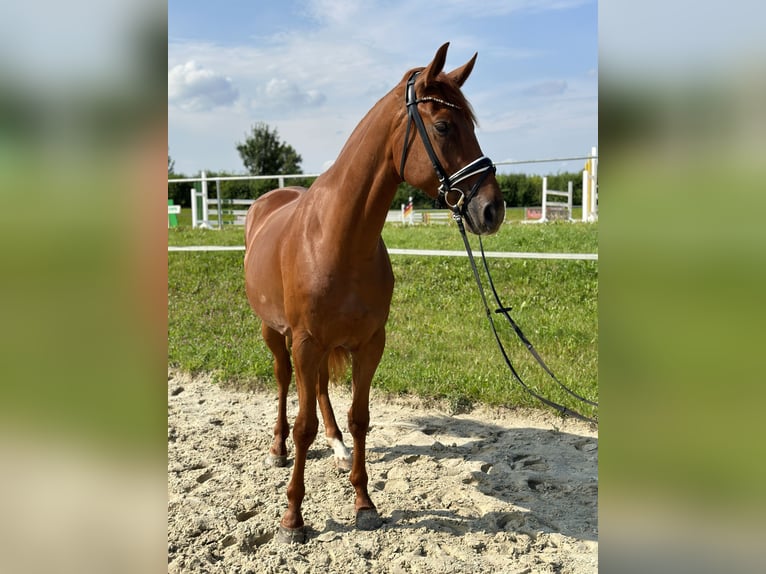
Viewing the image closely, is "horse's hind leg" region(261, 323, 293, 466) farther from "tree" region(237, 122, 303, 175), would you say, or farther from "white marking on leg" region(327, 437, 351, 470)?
"tree" region(237, 122, 303, 175)

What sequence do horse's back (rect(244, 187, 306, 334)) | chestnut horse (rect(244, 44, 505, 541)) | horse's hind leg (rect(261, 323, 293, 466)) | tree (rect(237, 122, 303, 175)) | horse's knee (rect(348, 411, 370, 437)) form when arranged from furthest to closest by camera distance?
1. tree (rect(237, 122, 303, 175))
2. horse's hind leg (rect(261, 323, 293, 466))
3. horse's back (rect(244, 187, 306, 334))
4. horse's knee (rect(348, 411, 370, 437))
5. chestnut horse (rect(244, 44, 505, 541))

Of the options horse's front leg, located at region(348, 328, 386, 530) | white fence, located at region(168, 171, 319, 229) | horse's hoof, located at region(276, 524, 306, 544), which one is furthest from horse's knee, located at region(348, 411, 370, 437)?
white fence, located at region(168, 171, 319, 229)

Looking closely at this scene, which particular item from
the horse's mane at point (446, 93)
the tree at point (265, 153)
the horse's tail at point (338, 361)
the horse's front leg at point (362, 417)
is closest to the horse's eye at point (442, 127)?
the horse's mane at point (446, 93)

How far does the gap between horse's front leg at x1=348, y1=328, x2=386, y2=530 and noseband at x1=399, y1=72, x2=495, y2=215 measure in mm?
983

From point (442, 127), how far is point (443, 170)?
192 millimetres

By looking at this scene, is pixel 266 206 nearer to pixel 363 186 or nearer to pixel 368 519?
pixel 363 186

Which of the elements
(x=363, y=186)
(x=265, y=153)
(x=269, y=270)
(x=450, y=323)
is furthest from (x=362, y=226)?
(x=265, y=153)

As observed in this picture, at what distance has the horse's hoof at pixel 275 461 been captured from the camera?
3.94 metres

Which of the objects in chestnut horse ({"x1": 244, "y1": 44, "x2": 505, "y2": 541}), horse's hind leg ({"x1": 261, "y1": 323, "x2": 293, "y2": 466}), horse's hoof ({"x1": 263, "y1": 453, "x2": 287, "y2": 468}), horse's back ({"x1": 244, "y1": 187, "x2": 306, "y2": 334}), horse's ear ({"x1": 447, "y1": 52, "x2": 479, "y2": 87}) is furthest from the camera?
horse's hind leg ({"x1": 261, "y1": 323, "x2": 293, "y2": 466})

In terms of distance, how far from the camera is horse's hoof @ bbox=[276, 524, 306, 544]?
116 inches

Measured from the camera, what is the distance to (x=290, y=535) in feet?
9.71

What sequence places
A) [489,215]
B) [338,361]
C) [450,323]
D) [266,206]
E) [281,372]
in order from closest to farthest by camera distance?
1. [489,215]
2. [338,361]
3. [281,372]
4. [266,206]
5. [450,323]

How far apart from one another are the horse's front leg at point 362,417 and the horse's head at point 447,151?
Result: 0.99m
